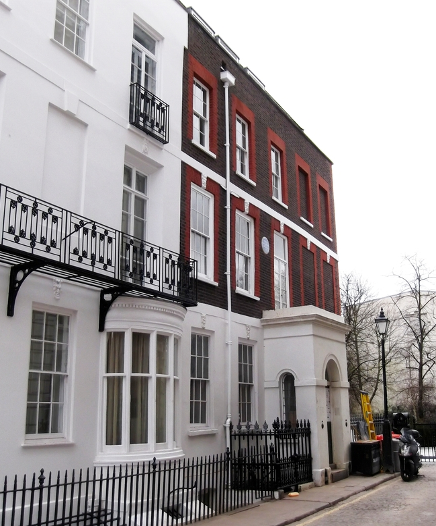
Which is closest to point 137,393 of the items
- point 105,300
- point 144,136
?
point 105,300

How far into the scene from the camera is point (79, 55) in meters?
12.3

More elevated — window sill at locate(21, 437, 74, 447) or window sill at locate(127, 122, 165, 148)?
window sill at locate(127, 122, 165, 148)

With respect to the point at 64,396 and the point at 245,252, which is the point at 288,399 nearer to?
the point at 245,252

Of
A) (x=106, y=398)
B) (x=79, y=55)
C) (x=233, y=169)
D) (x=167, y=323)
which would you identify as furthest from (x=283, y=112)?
(x=106, y=398)

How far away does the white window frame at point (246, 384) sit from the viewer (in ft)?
53.0

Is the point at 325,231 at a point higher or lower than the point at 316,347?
higher

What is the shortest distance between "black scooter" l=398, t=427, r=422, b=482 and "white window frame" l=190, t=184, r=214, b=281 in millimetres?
7340

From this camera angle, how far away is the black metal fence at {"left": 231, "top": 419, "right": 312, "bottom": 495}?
533 inches

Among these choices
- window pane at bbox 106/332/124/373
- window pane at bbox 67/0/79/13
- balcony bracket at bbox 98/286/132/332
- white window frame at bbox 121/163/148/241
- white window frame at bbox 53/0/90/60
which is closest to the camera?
balcony bracket at bbox 98/286/132/332

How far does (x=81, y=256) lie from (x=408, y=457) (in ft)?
36.7

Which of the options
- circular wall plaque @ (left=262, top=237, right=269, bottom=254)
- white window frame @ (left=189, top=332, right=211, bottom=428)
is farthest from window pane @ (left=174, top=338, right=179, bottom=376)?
circular wall plaque @ (left=262, top=237, right=269, bottom=254)

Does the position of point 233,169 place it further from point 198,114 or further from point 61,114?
point 61,114

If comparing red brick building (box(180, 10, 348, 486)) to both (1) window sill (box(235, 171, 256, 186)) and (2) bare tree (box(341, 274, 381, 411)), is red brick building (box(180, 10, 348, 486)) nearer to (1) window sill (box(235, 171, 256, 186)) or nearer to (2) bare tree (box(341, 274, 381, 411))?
(1) window sill (box(235, 171, 256, 186))

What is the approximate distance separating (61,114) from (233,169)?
22.2ft
